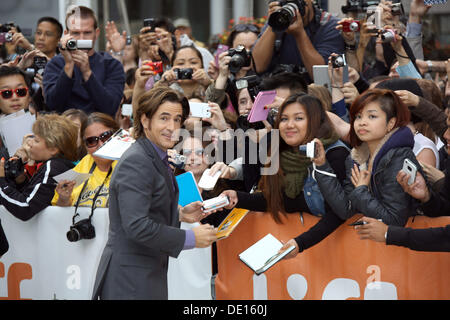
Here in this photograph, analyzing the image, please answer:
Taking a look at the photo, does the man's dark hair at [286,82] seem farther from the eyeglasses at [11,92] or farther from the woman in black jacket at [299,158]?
the eyeglasses at [11,92]

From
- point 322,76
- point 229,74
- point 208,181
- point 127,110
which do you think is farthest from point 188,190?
point 127,110

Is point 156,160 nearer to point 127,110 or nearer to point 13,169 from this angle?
point 13,169

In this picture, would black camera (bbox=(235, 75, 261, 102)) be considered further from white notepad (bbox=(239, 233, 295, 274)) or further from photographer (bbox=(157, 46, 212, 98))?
white notepad (bbox=(239, 233, 295, 274))

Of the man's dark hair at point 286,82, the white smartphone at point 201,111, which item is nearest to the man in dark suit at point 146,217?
the white smartphone at point 201,111

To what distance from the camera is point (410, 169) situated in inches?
147

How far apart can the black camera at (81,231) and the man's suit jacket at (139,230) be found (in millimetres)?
1359

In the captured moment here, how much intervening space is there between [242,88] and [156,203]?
1848mm

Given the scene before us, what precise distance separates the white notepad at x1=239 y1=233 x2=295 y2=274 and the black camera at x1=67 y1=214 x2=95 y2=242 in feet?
4.02

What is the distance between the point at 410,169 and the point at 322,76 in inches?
55.6

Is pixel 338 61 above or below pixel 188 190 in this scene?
above

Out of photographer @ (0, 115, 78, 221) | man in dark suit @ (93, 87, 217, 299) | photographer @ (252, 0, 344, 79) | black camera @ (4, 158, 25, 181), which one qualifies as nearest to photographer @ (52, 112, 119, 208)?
photographer @ (0, 115, 78, 221)

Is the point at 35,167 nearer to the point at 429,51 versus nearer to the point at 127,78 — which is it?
the point at 127,78

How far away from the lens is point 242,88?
5.05m

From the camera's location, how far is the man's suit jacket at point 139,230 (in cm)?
329
